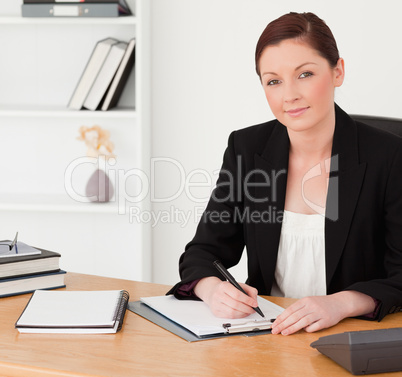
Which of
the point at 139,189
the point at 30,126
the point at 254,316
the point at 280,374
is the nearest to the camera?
the point at 280,374

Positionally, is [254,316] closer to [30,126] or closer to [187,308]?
[187,308]

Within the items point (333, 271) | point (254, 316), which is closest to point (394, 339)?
point (254, 316)

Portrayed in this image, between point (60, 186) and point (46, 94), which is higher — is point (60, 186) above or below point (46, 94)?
below

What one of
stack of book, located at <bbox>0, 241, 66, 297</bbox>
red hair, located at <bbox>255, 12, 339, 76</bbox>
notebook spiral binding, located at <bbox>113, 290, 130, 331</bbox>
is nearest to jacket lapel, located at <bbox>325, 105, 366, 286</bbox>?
red hair, located at <bbox>255, 12, 339, 76</bbox>

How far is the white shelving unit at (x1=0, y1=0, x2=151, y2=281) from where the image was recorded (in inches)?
124

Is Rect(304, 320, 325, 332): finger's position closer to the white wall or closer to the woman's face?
the woman's face

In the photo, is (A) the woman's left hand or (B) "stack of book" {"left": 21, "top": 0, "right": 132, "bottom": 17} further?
(B) "stack of book" {"left": 21, "top": 0, "right": 132, "bottom": 17}

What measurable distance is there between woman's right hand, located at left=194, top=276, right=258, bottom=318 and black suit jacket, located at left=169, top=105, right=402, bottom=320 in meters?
0.13

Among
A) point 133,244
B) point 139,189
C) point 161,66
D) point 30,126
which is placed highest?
point 161,66

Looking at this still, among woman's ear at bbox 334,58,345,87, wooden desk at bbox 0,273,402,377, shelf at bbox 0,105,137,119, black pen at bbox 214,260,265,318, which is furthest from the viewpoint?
shelf at bbox 0,105,137,119

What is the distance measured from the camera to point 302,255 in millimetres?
1809

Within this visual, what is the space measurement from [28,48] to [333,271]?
2239 millimetres

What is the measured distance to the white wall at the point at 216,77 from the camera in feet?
9.89

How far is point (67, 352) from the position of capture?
1.17 metres
